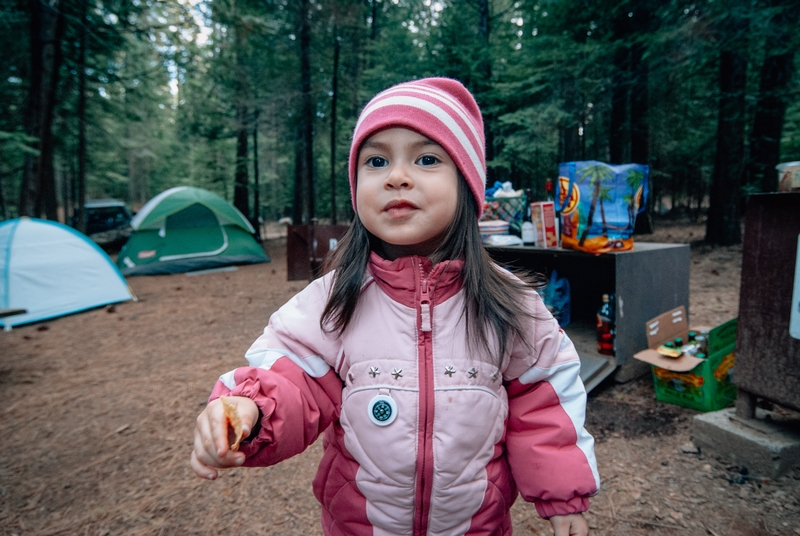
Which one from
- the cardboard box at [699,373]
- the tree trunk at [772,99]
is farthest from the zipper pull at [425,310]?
the tree trunk at [772,99]

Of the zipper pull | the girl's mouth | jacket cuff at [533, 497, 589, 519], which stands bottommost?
jacket cuff at [533, 497, 589, 519]

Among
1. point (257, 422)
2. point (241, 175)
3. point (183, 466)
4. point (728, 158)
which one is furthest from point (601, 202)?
point (241, 175)

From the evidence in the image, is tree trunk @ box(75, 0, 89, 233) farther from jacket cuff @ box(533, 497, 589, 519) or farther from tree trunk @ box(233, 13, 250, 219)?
jacket cuff @ box(533, 497, 589, 519)

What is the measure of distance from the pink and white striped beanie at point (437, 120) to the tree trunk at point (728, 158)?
27.9 ft

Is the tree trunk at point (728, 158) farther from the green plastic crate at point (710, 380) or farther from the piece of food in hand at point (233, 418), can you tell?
the piece of food in hand at point (233, 418)

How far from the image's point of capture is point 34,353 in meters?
5.25

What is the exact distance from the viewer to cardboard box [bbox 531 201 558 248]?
3.84 meters

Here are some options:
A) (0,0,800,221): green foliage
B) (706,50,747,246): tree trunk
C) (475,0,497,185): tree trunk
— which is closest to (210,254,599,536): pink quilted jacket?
(0,0,800,221): green foliage

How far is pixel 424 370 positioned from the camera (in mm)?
1238

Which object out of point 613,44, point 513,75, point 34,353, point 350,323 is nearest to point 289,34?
point 513,75

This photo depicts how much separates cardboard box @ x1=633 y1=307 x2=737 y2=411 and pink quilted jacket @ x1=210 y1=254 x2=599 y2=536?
7.73ft

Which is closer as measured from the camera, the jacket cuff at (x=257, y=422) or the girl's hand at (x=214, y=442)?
the girl's hand at (x=214, y=442)

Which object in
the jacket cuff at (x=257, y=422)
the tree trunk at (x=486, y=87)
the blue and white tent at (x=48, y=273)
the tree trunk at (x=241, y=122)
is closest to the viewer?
the jacket cuff at (x=257, y=422)

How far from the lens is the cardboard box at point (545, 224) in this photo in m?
3.84
